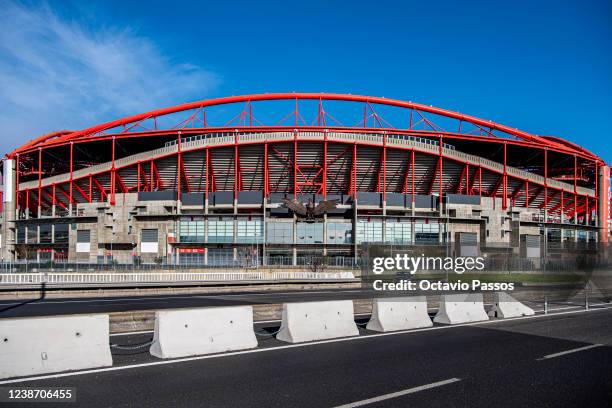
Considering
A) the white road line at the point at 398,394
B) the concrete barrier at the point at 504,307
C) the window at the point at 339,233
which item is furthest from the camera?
the window at the point at 339,233

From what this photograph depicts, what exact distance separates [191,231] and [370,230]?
Answer: 2226 cm

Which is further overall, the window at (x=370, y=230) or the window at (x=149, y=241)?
the window at (x=370, y=230)

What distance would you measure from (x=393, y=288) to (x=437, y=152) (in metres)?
51.7

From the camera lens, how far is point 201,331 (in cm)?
1027

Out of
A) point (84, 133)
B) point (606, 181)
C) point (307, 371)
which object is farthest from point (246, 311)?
point (606, 181)

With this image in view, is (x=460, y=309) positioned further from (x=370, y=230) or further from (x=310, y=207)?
(x=370, y=230)

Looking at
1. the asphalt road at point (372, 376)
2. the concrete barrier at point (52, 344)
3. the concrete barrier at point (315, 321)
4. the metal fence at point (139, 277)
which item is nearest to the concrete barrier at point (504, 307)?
the asphalt road at point (372, 376)

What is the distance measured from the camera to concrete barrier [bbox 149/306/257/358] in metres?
9.83

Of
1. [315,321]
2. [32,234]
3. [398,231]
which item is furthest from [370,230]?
[315,321]

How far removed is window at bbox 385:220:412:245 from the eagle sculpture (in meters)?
8.10

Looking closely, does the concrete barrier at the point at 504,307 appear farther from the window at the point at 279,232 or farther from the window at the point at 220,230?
the window at the point at 220,230

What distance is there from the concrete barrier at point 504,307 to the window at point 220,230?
50.2 metres

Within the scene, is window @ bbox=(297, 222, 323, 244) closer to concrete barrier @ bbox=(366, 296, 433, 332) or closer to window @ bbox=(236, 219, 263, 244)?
window @ bbox=(236, 219, 263, 244)

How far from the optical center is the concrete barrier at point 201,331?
9.83m
